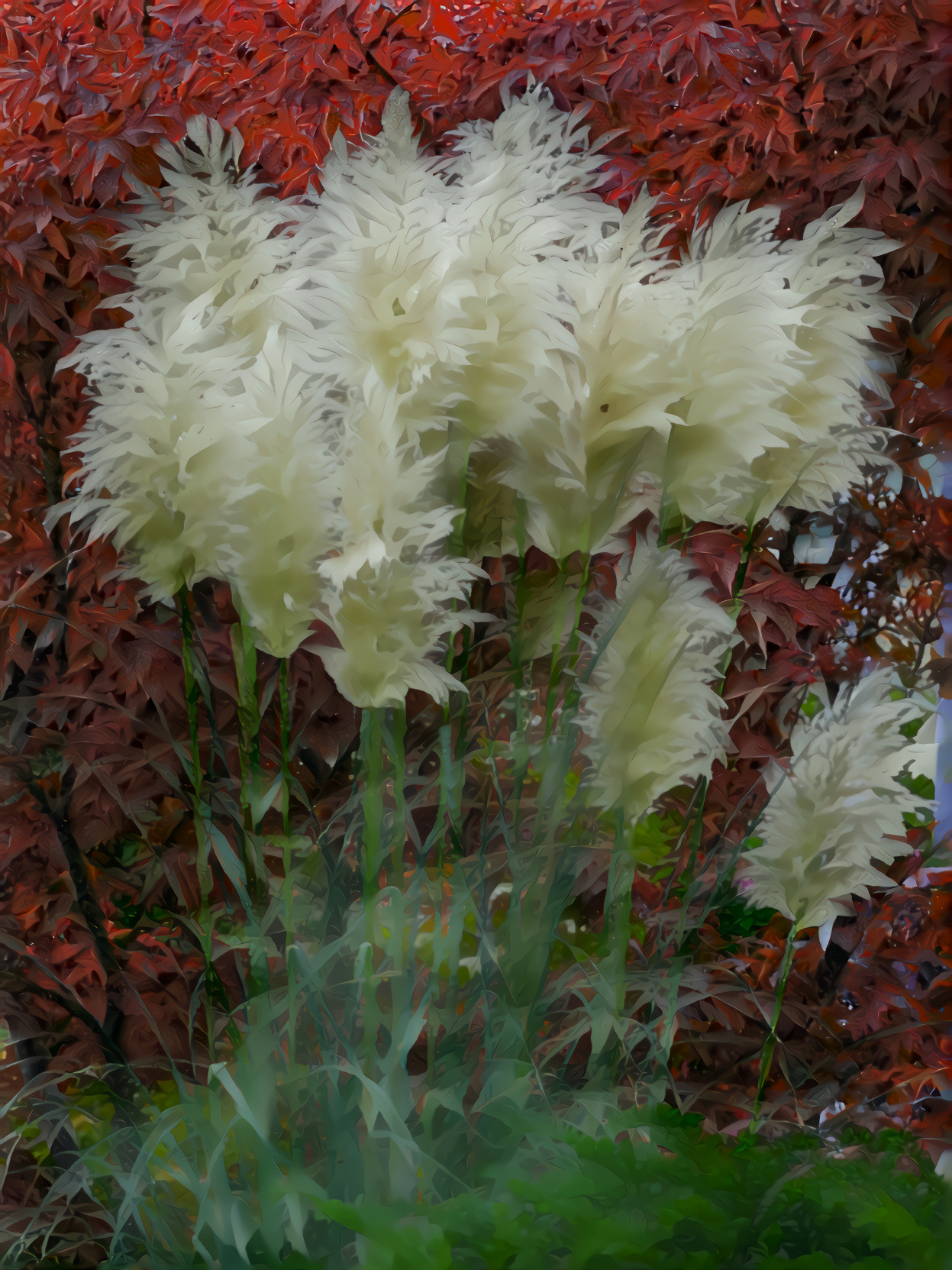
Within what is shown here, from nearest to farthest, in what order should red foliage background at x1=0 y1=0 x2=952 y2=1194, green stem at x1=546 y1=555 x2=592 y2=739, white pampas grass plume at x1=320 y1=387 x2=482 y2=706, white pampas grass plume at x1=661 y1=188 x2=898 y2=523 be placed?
white pampas grass plume at x1=320 y1=387 x2=482 y2=706 < white pampas grass plume at x1=661 y1=188 x2=898 y2=523 < green stem at x1=546 y1=555 x2=592 y2=739 < red foliage background at x1=0 y1=0 x2=952 y2=1194

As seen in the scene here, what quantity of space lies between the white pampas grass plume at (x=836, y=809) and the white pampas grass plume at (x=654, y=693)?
0.47ft

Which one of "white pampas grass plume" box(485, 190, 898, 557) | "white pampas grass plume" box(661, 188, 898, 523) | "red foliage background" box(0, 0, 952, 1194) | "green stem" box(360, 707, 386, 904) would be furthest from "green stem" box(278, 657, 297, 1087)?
"white pampas grass plume" box(661, 188, 898, 523)

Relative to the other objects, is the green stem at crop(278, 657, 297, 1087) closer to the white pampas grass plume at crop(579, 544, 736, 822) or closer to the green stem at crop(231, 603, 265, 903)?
the green stem at crop(231, 603, 265, 903)

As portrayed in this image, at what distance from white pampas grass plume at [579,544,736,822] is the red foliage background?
0.34 meters

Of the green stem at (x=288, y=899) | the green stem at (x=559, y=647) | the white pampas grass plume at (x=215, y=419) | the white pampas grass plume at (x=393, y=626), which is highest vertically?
the white pampas grass plume at (x=215, y=419)

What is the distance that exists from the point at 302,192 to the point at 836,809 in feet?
4.29

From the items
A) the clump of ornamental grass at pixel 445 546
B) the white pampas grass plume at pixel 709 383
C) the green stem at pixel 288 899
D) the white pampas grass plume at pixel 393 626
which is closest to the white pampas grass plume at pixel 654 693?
the clump of ornamental grass at pixel 445 546

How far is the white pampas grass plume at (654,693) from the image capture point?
1303 millimetres

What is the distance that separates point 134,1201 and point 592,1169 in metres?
0.58

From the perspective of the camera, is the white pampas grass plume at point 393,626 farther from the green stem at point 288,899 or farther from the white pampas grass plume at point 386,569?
the green stem at point 288,899

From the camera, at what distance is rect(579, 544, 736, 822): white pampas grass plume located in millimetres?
1303

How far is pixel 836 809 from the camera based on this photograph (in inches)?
52.9

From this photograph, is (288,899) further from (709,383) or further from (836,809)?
(709,383)

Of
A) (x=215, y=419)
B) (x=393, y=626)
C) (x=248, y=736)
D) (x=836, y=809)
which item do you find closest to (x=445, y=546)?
(x=393, y=626)
